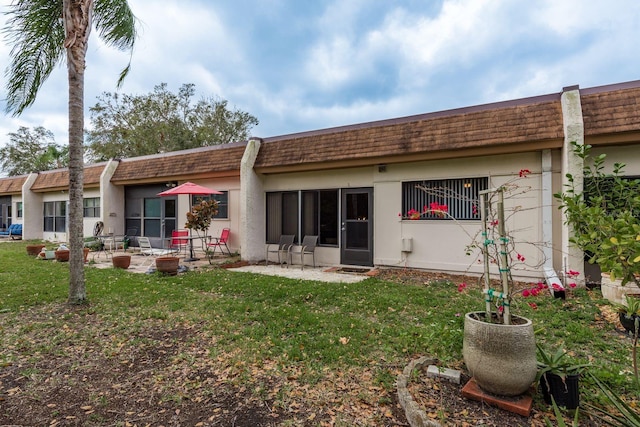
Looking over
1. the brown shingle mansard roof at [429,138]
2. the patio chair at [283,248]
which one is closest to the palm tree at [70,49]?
the brown shingle mansard roof at [429,138]

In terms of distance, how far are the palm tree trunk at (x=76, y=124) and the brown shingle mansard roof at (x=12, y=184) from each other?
56.8 ft

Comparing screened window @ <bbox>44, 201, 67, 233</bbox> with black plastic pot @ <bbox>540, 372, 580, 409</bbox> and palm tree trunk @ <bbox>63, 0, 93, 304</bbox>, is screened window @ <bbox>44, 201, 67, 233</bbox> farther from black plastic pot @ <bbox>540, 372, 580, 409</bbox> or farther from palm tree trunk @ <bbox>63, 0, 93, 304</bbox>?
black plastic pot @ <bbox>540, 372, 580, 409</bbox>

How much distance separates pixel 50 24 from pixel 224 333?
267 inches

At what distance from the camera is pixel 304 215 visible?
9.52 metres

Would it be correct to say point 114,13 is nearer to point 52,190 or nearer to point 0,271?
point 0,271

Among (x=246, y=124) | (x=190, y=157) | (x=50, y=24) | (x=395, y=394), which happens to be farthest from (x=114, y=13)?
(x=246, y=124)

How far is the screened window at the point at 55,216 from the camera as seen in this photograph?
55.0 ft

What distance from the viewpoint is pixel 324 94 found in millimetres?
19234

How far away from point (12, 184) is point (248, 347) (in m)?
22.5

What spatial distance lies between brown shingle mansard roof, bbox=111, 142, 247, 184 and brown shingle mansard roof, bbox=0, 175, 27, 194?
897 cm

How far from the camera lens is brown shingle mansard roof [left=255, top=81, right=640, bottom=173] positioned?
582 cm

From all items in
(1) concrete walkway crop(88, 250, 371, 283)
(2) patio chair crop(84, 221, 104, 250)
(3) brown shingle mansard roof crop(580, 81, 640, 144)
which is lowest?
(1) concrete walkway crop(88, 250, 371, 283)

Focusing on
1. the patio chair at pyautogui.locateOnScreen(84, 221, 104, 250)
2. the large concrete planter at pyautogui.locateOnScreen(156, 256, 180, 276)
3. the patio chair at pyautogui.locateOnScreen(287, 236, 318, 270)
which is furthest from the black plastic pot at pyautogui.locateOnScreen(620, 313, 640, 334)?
the patio chair at pyautogui.locateOnScreen(84, 221, 104, 250)

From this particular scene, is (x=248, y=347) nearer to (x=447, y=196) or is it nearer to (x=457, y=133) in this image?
(x=447, y=196)
